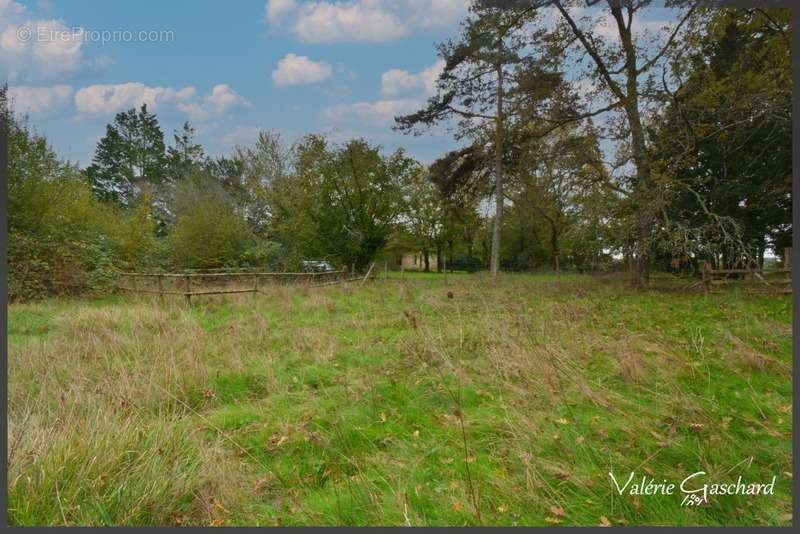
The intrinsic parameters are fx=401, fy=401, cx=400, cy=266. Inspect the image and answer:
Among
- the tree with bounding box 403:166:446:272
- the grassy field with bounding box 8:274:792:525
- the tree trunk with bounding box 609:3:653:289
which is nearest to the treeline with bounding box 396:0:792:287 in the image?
the tree trunk with bounding box 609:3:653:289

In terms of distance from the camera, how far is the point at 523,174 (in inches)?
711

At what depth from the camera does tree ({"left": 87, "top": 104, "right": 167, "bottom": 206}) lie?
24.2m

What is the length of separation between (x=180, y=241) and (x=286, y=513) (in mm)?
18068

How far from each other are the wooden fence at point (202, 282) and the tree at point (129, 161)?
14.1m

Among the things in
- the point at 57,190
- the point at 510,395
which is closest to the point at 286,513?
the point at 510,395

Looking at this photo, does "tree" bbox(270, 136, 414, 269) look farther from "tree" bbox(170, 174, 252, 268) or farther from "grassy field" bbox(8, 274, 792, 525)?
"grassy field" bbox(8, 274, 792, 525)

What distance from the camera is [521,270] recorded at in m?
32.7

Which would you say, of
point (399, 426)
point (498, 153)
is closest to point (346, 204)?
point (498, 153)

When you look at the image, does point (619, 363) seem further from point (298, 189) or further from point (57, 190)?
point (298, 189)

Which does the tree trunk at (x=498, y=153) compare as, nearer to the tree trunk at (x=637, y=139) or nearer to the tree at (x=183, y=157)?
the tree trunk at (x=637, y=139)

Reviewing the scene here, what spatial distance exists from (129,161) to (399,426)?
31631 millimetres

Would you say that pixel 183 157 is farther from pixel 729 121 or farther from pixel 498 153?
pixel 729 121

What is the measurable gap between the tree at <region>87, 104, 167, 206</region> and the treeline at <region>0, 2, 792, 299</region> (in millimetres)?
214

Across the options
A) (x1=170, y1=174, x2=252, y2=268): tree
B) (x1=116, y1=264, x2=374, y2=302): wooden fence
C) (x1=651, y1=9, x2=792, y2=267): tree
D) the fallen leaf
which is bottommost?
the fallen leaf
